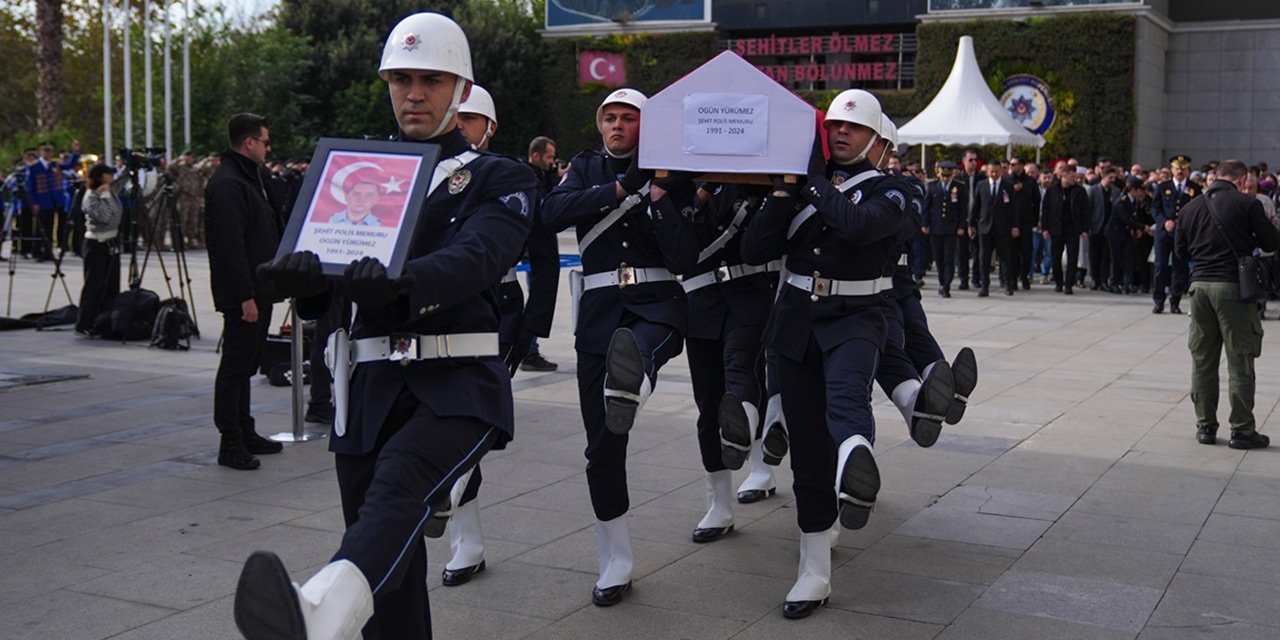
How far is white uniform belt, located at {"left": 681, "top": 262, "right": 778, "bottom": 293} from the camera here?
22.3 ft

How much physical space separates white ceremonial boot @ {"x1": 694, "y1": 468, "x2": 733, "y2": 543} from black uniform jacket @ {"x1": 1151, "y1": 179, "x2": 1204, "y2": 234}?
14.5m

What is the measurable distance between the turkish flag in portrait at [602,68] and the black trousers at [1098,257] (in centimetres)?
2379

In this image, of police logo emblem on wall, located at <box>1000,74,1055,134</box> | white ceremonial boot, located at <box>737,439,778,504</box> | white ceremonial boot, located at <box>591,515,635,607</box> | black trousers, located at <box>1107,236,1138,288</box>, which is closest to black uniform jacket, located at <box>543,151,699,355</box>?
white ceremonial boot, located at <box>591,515,635,607</box>

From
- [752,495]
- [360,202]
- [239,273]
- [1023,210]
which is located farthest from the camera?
[1023,210]

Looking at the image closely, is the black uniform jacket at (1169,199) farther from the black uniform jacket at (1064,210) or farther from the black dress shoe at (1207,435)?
the black dress shoe at (1207,435)

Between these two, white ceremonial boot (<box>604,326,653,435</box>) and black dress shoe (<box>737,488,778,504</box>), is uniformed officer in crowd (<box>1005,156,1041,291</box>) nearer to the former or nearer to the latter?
black dress shoe (<box>737,488,778,504</box>)

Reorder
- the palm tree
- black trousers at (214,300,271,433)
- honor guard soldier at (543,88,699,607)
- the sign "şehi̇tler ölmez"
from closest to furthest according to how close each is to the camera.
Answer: honor guard soldier at (543,88,699,607)
black trousers at (214,300,271,433)
the palm tree
the sign "şehi̇tler ölmez"

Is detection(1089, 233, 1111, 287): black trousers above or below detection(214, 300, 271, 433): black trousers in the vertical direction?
A: above

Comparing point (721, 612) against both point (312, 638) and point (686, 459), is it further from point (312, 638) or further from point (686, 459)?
point (686, 459)

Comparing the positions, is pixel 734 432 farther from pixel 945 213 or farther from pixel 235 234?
pixel 945 213

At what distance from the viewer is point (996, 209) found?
840 inches

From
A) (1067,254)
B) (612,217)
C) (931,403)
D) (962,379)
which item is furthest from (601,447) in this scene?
(1067,254)

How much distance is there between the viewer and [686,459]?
8453 mm

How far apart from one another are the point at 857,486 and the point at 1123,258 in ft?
59.0
